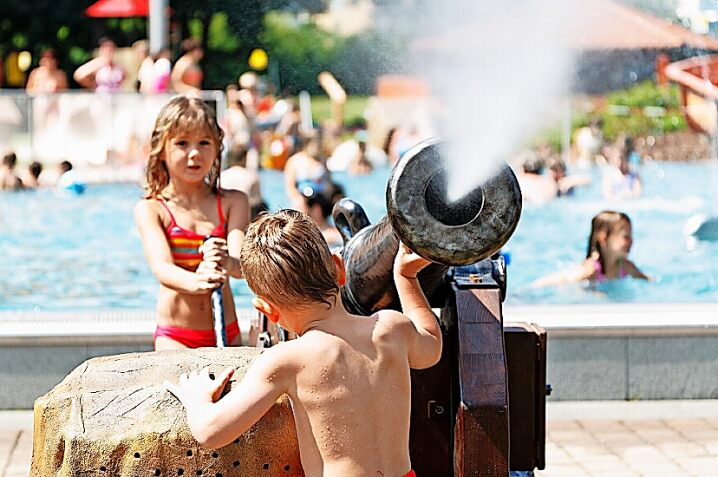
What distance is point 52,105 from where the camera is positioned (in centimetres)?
1538

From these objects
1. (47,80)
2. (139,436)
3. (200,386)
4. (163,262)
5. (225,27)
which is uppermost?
(225,27)

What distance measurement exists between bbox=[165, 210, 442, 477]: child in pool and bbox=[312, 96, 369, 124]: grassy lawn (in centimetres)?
1842

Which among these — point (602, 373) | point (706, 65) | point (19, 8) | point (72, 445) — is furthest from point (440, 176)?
point (19, 8)

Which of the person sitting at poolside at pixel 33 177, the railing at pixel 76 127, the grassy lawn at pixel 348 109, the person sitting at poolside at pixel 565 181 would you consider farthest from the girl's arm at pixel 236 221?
the grassy lawn at pixel 348 109

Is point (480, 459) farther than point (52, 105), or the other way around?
point (52, 105)

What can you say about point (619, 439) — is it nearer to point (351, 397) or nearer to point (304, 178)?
point (351, 397)

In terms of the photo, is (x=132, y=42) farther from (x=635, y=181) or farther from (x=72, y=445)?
(x=72, y=445)

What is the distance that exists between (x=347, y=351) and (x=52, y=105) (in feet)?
42.5

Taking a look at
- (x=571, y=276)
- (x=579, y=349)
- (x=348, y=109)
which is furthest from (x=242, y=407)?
(x=348, y=109)

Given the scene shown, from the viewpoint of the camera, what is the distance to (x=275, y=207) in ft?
31.8

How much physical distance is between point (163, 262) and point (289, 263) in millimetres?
1577

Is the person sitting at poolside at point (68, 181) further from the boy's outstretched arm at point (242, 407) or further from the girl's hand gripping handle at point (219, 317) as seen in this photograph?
the boy's outstretched arm at point (242, 407)

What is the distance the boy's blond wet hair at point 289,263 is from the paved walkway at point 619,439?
233 cm

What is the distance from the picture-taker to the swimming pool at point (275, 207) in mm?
9750
